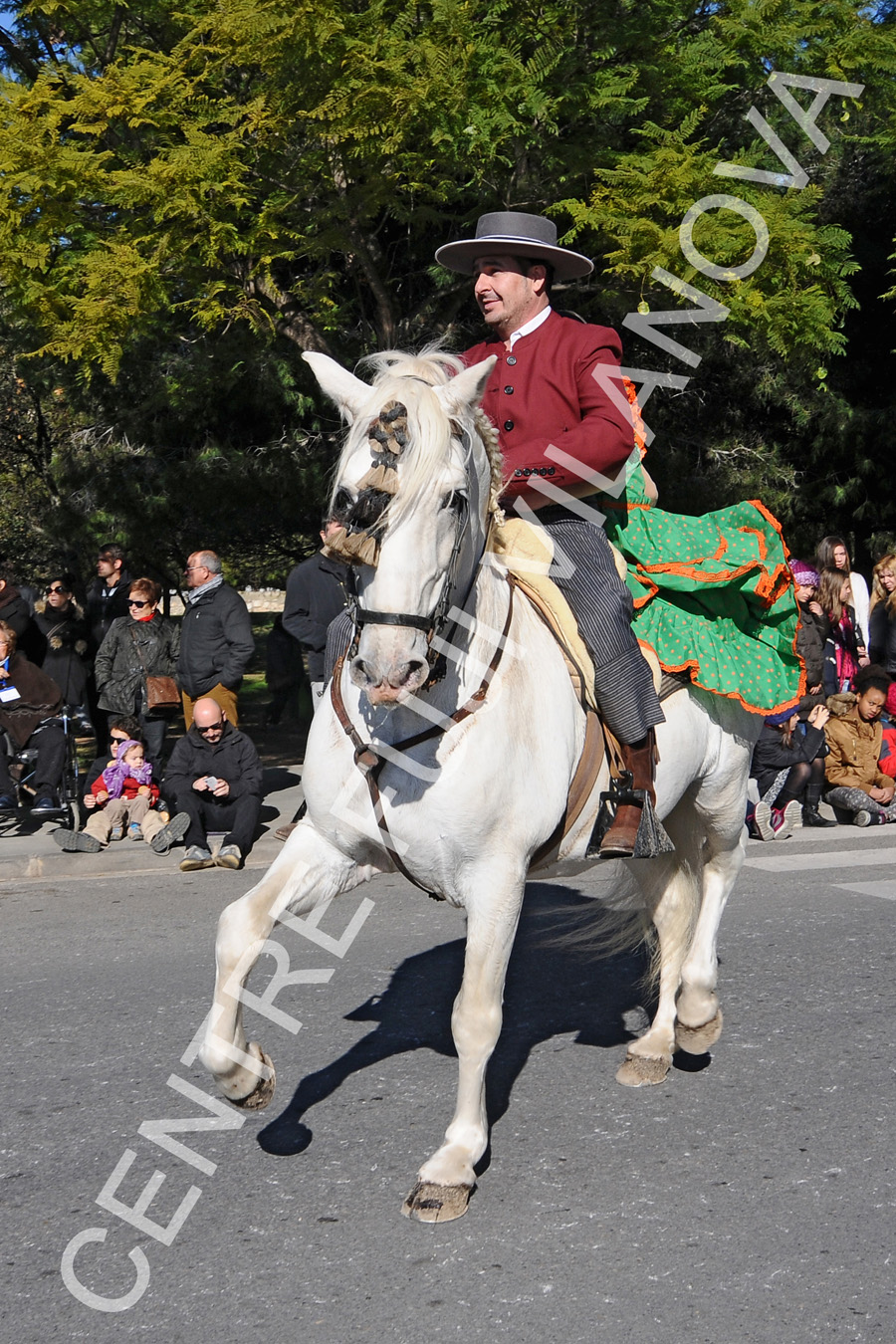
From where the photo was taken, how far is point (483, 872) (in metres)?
3.84

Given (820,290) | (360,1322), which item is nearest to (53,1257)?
(360,1322)

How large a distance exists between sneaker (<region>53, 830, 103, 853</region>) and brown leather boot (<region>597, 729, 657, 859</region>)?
5.61 m

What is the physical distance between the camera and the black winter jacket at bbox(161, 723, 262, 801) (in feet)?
30.3

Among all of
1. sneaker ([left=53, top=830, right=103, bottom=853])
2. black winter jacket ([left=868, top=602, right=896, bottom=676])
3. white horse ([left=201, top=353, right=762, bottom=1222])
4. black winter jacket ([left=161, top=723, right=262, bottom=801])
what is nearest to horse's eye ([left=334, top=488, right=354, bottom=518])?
white horse ([left=201, top=353, right=762, bottom=1222])

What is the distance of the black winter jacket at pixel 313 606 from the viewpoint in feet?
33.4

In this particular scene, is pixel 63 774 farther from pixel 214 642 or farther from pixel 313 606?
pixel 313 606

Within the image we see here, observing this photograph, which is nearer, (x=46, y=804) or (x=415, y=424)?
(x=415, y=424)

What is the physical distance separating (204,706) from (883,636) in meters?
5.61

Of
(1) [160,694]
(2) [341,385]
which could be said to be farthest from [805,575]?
(2) [341,385]

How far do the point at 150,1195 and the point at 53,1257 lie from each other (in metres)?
0.38

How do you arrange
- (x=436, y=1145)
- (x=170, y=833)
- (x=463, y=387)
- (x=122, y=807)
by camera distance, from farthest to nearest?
(x=122, y=807) < (x=170, y=833) < (x=436, y=1145) < (x=463, y=387)

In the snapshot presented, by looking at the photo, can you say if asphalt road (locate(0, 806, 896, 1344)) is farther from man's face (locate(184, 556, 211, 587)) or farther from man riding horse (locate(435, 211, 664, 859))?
man's face (locate(184, 556, 211, 587))

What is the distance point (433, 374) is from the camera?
3.66 m

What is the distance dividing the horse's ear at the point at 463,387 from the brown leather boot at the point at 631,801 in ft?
4.54
